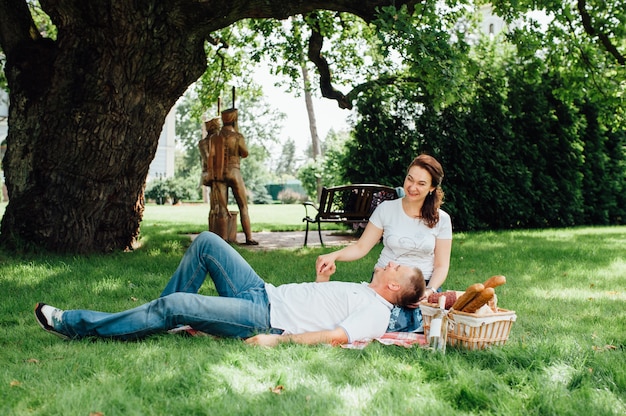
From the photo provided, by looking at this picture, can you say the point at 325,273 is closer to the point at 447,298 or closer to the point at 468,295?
the point at 447,298

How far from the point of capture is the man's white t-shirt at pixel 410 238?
14.8 feet

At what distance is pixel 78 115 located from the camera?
25.2ft

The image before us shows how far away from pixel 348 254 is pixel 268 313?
892 mm

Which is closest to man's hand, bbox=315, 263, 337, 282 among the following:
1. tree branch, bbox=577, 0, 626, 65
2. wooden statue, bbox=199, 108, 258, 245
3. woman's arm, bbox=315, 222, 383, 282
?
woman's arm, bbox=315, 222, 383, 282

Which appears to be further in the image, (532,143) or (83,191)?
(532,143)

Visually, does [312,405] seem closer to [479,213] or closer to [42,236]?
[42,236]

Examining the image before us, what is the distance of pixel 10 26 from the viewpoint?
317 inches

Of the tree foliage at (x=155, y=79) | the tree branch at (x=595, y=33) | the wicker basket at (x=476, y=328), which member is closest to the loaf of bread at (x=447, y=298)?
the wicker basket at (x=476, y=328)

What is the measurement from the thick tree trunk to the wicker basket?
5443 mm

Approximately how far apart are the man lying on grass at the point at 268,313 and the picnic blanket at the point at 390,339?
0.23ft

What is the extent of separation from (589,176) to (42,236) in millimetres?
12493

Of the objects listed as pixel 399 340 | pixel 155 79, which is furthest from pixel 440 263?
pixel 155 79

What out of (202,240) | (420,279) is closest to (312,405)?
(420,279)

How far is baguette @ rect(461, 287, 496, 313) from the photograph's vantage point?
336 centimetres
